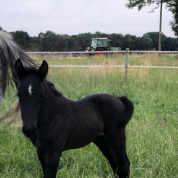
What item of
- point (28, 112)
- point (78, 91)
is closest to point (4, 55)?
point (28, 112)

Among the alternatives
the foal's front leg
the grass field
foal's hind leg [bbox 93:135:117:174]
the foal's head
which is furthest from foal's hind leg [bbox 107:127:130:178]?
the foal's head

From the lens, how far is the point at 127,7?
15594 mm

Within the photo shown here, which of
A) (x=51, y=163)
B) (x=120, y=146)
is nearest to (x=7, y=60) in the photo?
(x=51, y=163)

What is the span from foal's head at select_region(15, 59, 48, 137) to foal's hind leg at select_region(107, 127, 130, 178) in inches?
28.1

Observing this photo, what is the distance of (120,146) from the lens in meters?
1.74

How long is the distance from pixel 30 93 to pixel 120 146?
3.01ft

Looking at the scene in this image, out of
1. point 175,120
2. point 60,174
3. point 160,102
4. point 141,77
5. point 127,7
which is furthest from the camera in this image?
point 127,7

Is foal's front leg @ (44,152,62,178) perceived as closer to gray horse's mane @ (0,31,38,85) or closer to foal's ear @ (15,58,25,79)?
foal's ear @ (15,58,25,79)

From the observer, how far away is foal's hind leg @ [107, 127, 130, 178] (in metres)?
1.70

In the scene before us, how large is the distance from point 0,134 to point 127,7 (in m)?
14.9

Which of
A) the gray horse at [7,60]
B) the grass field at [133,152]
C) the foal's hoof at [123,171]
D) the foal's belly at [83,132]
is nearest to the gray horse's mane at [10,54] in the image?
the gray horse at [7,60]

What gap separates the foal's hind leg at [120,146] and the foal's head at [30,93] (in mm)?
714

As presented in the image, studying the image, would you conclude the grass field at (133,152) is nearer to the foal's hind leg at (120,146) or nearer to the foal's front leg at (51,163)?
the foal's hind leg at (120,146)

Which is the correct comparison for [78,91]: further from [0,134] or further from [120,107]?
[120,107]
